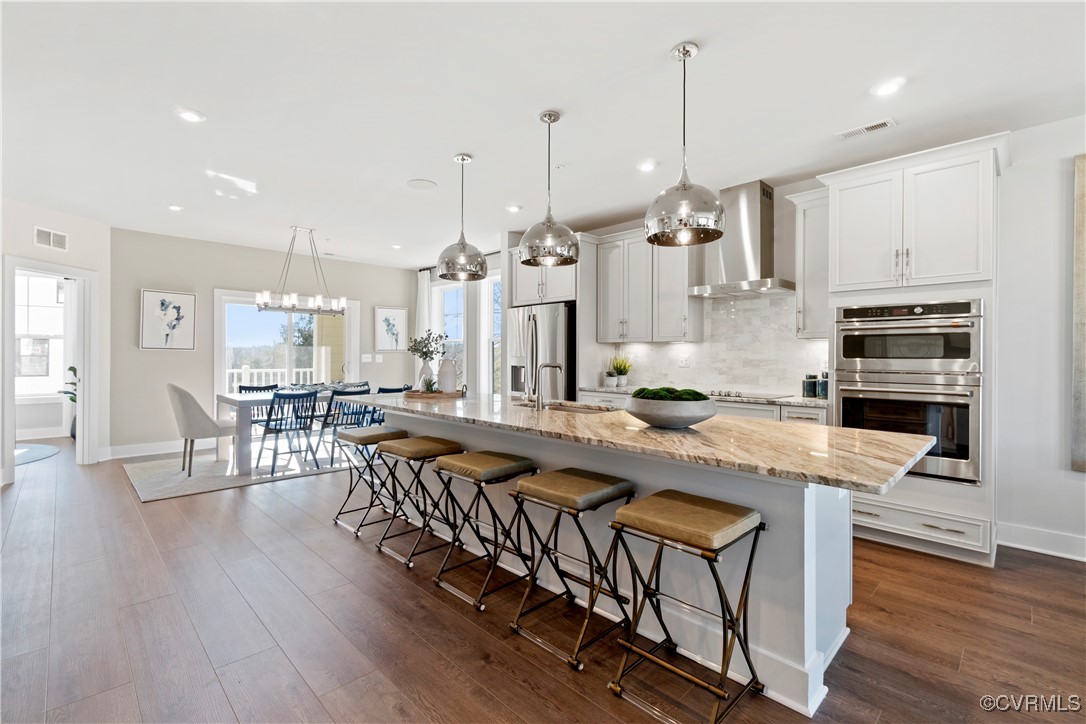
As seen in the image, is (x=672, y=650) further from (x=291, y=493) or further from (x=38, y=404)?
(x=38, y=404)

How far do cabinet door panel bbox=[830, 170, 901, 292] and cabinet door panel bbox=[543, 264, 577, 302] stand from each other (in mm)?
2319

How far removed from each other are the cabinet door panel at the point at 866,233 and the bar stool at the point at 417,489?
284 cm

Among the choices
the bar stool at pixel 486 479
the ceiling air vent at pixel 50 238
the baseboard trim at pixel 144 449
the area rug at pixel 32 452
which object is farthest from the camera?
the baseboard trim at pixel 144 449

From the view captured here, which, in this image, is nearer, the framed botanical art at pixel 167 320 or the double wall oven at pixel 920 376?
the double wall oven at pixel 920 376

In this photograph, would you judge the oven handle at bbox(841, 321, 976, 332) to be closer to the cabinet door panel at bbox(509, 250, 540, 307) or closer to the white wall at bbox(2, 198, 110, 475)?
the cabinet door panel at bbox(509, 250, 540, 307)

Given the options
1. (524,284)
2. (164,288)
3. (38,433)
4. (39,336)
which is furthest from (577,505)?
(39,336)

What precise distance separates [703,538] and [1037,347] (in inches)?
122

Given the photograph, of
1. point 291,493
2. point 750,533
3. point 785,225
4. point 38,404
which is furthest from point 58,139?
point 38,404

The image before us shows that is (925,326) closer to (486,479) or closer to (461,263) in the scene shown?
(486,479)

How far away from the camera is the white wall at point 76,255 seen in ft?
15.2

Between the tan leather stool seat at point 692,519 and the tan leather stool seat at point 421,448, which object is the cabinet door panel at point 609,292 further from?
the tan leather stool seat at point 692,519

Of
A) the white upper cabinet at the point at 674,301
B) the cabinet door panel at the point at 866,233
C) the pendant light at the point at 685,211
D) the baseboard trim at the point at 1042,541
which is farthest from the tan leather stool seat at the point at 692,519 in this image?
the white upper cabinet at the point at 674,301

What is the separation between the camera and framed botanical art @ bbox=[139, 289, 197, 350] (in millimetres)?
5922

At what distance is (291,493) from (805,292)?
454 centimetres
